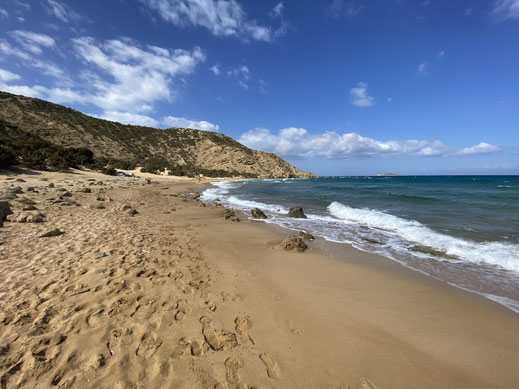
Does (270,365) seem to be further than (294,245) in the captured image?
No

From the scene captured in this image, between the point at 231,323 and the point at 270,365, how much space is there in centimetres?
90

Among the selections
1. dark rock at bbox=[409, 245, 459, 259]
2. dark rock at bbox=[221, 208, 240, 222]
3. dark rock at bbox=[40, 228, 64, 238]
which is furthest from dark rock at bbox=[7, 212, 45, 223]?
dark rock at bbox=[409, 245, 459, 259]

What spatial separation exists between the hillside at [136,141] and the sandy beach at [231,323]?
3836 centimetres

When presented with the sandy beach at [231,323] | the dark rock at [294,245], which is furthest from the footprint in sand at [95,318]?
the dark rock at [294,245]

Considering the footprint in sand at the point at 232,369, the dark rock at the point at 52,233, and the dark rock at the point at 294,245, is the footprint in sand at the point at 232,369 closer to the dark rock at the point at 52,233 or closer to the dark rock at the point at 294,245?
the dark rock at the point at 294,245

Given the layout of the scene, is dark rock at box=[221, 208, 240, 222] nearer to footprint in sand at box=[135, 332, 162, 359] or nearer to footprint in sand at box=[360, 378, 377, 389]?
footprint in sand at box=[135, 332, 162, 359]

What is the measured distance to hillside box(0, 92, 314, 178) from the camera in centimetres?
4547

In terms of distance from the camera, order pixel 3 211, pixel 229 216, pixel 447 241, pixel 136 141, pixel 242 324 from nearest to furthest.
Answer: pixel 242 324 < pixel 3 211 < pixel 447 241 < pixel 229 216 < pixel 136 141

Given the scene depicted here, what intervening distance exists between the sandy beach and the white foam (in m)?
2.63

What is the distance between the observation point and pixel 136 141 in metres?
65.6

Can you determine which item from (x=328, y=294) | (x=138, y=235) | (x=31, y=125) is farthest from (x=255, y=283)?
(x=31, y=125)

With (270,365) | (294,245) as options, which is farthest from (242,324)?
(294,245)

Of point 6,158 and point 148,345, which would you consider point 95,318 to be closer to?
point 148,345

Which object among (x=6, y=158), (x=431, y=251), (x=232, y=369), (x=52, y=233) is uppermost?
(x=6, y=158)
